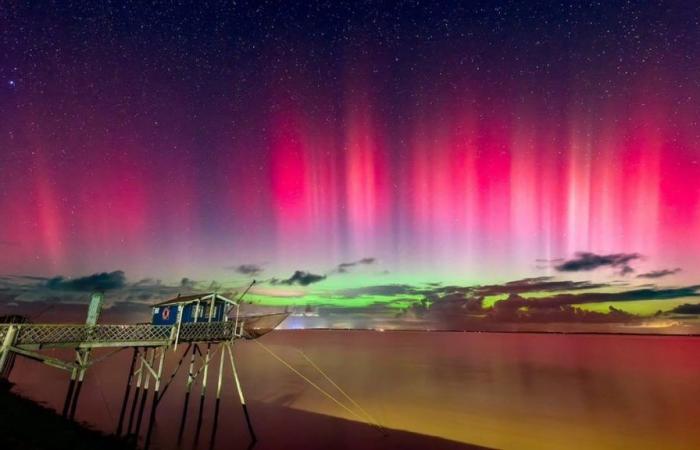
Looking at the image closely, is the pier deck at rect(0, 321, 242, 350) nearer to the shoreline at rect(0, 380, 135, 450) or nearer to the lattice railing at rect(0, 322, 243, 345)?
the lattice railing at rect(0, 322, 243, 345)

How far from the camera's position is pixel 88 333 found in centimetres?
2055

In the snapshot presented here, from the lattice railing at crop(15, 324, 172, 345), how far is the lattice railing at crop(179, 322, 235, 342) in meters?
0.95

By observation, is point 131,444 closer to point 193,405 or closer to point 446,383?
point 193,405

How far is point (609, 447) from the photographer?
28812mm

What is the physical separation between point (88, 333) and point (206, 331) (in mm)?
6423

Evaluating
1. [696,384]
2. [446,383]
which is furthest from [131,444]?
[696,384]

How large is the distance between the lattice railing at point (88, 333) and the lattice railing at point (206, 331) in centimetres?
95

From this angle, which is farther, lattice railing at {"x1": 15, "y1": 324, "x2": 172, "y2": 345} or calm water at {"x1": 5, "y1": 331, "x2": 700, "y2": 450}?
calm water at {"x1": 5, "y1": 331, "x2": 700, "y2": 450}

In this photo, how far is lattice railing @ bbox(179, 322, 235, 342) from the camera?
2375cm

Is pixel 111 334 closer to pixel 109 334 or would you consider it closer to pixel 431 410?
pixel 109 334

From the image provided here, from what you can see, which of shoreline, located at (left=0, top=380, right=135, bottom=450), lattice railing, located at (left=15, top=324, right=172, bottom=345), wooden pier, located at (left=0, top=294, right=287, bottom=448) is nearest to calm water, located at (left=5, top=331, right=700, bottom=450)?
shoreline, located at (left=0, top=380, right=135, bottom=450)

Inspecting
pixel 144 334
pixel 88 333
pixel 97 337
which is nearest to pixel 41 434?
pixel 97 337

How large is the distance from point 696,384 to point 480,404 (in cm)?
4336

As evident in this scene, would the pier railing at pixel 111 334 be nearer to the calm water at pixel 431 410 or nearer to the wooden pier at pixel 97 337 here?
the wooden pier at pixel 97 337
